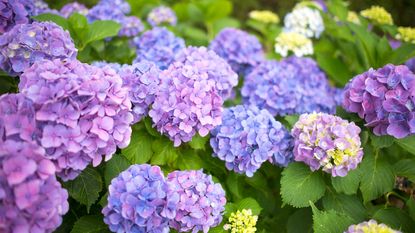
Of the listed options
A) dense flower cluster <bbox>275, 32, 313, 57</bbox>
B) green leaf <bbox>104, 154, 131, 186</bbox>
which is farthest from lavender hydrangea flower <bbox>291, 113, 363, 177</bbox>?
dense flower cluster <bbox>275, 32, 313, 57</bbox>

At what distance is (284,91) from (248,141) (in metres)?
0.75

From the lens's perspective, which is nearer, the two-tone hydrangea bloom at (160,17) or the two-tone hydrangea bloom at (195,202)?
the two-tone hydrangea bloom at (195,202)

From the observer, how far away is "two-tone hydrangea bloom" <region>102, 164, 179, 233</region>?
1.61 m

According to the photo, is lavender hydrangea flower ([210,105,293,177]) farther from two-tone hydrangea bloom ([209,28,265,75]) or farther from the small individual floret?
the small individual floret

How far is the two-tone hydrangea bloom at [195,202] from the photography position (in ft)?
5.66

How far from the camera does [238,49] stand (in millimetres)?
3082

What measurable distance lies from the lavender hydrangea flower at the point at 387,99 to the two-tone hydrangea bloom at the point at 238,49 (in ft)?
3.61

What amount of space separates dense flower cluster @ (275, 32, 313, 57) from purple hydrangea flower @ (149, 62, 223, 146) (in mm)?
1381

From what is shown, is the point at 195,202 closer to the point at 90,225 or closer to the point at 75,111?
the point at 90,225

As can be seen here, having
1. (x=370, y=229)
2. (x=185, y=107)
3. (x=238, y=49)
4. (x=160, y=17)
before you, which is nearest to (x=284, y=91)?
(x=238, y=49)

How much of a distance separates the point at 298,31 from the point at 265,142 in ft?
5.54

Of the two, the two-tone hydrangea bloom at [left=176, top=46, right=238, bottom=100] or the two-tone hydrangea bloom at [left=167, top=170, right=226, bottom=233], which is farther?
the two-tone hydrangea bloom at [left=176, top=46, right=238, bottom=100]

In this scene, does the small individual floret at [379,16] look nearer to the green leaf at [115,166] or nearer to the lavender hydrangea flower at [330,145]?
the lavender hydrangea flower at [330,145]

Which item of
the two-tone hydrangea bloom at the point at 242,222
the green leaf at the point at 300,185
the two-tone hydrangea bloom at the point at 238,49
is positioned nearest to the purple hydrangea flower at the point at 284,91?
the two-tone hydrangea bloom at the point at 238,49
